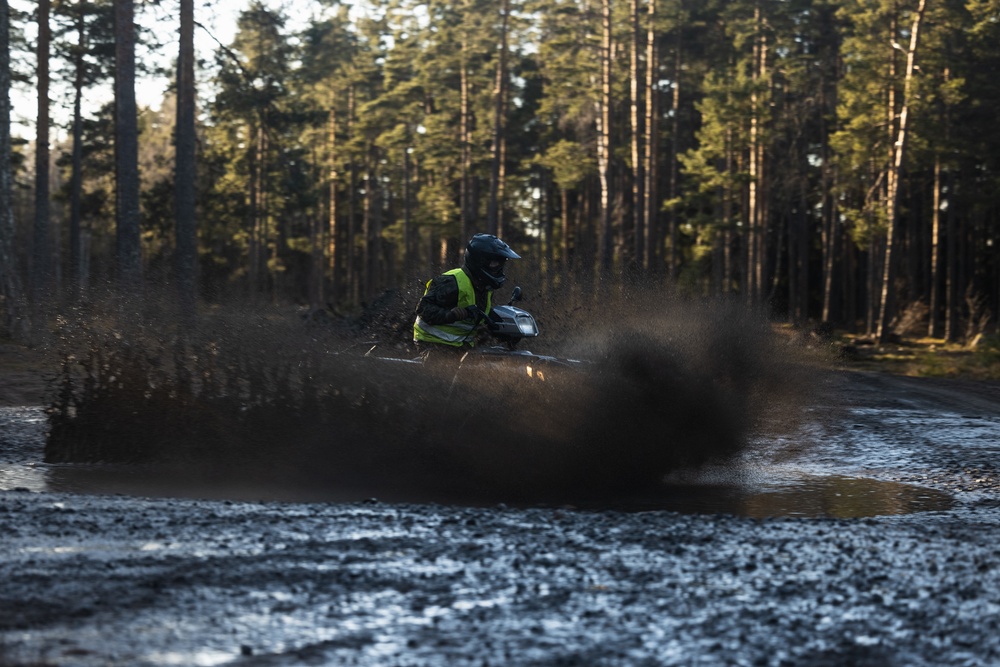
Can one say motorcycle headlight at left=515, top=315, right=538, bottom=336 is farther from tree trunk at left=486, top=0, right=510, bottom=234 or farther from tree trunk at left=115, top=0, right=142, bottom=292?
tree trunk at left=486, top=0, right=510, bottom=234

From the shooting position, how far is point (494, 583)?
19.2 ft

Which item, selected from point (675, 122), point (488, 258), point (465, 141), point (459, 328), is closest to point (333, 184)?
point (465, 141)

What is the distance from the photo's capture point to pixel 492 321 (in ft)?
34.4

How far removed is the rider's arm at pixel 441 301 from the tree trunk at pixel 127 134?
1030cm

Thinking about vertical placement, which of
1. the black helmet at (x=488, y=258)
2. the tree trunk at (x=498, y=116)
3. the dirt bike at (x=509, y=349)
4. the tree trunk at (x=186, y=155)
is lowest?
the dirt bike at (x=509, y=349)

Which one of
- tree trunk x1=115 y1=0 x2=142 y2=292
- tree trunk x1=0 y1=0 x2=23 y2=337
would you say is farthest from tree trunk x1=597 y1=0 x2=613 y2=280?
tree trunk x1=115 y1=0 x2=142 y2=292

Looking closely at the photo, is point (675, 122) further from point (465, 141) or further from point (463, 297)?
point (463, 297)

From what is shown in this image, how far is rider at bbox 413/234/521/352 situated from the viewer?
10484 millimetres

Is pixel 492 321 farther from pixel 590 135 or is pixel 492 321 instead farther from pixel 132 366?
pixel 590 135

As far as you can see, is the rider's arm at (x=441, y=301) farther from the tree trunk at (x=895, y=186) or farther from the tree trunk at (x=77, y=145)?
the tree trunk at (x=77, y=145)

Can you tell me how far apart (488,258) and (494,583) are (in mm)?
5068

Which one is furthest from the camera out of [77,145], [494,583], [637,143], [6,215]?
[77,145]

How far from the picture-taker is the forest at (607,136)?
127 feet

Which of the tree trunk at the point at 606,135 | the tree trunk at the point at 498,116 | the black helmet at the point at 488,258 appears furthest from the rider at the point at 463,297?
the tree trunk at the point at 498,116
